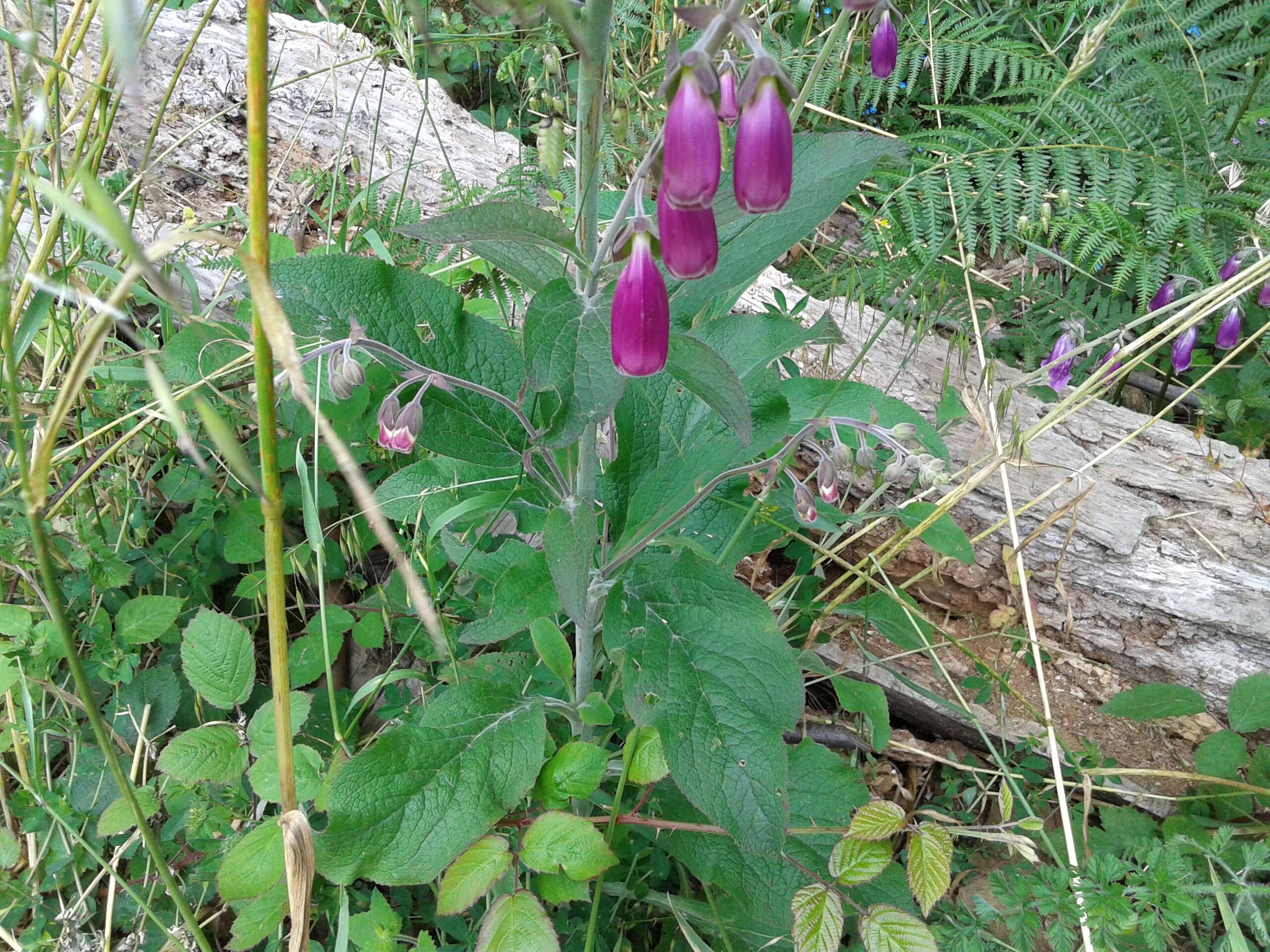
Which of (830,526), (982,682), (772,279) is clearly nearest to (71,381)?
(830,526)

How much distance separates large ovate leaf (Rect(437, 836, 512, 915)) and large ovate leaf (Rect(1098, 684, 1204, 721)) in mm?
1474

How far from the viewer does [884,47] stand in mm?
1399

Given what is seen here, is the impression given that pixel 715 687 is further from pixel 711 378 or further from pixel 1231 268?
pixel 1231 268

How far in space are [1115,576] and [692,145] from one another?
196 cm

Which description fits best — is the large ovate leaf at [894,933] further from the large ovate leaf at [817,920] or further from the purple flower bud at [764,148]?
the purple flower bud at [764,148]

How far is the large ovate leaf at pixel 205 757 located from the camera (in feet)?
4.58

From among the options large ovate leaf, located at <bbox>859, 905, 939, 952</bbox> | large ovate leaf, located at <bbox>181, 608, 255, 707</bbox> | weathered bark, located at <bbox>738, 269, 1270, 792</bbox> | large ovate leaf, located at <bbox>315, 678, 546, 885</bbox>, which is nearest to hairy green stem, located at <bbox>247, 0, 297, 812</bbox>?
large ovate leaf, located at <bbox>315, 678, 546, 885</bbox>

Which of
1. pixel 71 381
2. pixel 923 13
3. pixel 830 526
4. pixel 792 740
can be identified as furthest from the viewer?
pixel 923 13

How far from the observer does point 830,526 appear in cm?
162

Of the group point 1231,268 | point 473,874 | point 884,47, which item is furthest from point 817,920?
point 1231,268

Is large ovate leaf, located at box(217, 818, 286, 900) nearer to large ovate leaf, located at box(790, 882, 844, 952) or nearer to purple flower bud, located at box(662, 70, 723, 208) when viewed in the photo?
large ovate leaf, located at box(790, 882, 844, 952)

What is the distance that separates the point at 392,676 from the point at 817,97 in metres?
3.09

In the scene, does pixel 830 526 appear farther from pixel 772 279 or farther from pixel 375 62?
pixel 375 62

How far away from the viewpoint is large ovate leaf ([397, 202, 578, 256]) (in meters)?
0.92
